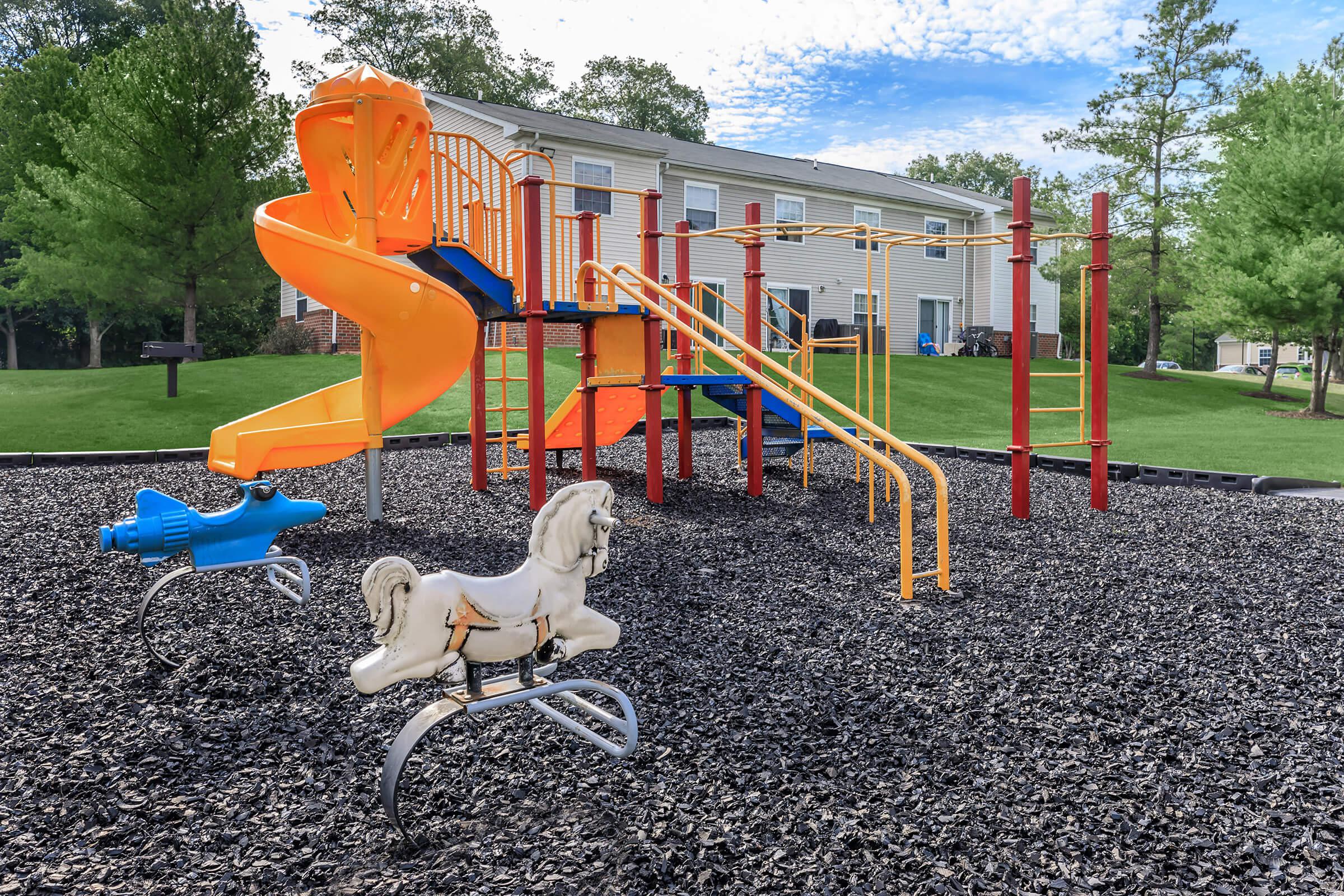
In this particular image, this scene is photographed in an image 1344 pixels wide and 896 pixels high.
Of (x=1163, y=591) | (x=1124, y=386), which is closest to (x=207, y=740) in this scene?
(x=1163, y=591)

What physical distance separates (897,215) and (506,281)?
22.8 metres

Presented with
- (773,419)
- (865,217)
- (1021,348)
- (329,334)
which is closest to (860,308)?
(865,217)

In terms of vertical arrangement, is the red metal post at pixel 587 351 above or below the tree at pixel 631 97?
below

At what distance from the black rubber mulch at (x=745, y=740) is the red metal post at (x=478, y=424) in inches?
106

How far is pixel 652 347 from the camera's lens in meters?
8.02

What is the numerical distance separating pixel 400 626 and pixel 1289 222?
74.7ft

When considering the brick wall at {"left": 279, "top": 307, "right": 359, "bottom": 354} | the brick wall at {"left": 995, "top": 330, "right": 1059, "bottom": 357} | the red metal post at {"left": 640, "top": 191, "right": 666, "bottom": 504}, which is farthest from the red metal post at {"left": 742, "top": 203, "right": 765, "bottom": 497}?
the brick wall at {"left": 995, "top": 330, "right": 1059, "bottom": 357}

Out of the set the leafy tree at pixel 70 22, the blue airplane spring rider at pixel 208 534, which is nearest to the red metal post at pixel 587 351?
the blue airplane spring rider at pixel 208 534

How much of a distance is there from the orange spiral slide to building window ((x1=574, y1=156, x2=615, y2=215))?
46.6 ft

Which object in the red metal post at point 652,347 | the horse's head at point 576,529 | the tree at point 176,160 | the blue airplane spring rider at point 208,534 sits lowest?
the blue airplane spring rider at point 208,534

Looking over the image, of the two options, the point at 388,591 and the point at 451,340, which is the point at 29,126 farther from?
the point at 388,591

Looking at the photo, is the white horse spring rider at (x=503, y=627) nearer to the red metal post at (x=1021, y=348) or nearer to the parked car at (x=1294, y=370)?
Result: the red metal post at (x=1021, y=348)

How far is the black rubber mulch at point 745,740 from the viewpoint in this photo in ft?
A: 7.58

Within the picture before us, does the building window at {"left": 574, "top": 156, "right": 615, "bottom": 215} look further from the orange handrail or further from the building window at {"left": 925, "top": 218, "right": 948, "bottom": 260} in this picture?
the orange handrail
